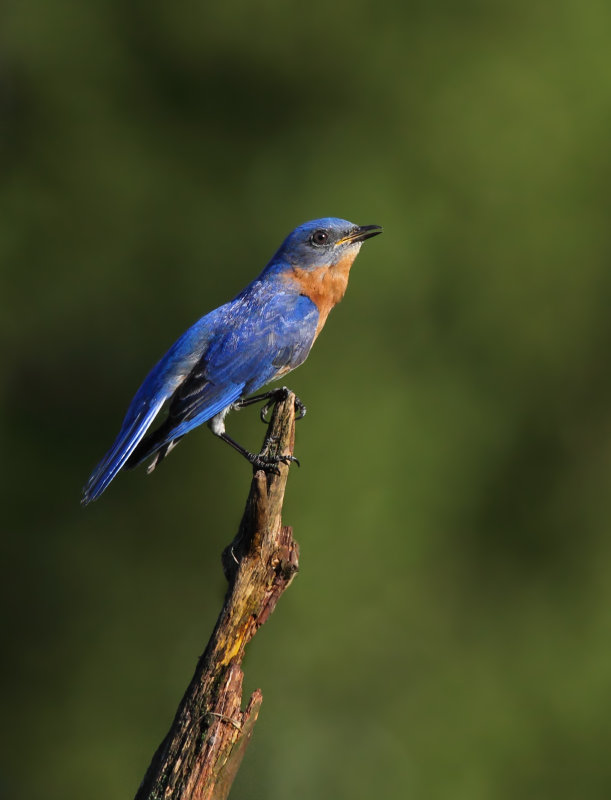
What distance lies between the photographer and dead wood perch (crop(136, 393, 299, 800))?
3967 millimetres

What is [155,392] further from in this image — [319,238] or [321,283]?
[319,238]

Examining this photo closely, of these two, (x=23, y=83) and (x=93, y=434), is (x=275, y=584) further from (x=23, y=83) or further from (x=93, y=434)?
(x=23, y=83)

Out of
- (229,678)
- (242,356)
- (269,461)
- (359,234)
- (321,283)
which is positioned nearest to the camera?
(229,678)

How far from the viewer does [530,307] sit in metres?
9.78

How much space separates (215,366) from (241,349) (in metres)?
0.19

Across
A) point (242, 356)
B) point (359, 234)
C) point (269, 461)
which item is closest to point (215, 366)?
point (242, 356)

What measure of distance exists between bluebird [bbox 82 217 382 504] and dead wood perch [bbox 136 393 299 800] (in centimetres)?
55

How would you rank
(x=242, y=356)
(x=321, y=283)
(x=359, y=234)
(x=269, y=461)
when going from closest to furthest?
(x=269, y=461) → (x=242, y=356) → (x=321, y=283) → (x=359, y=234)

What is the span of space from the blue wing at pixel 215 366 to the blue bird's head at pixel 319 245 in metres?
0.32

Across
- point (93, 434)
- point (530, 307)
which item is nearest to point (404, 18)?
point (530, 307)

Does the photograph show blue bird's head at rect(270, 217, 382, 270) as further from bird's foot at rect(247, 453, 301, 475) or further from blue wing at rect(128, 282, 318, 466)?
Answer: bird's foot at rect(247, 453, 301, 475)

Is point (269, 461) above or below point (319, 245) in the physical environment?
below

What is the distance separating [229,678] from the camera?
4.15 meters

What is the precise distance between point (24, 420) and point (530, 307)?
4629 millimetres
